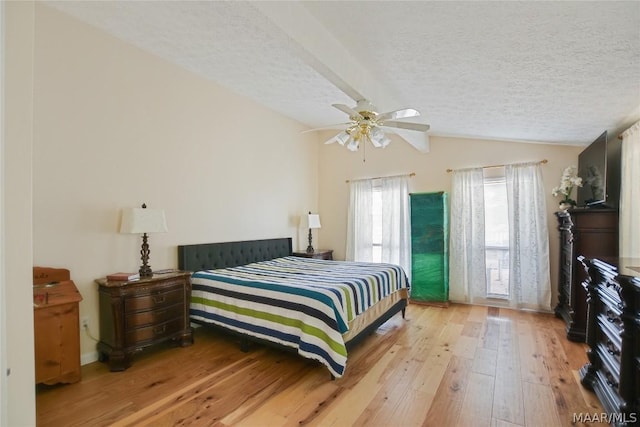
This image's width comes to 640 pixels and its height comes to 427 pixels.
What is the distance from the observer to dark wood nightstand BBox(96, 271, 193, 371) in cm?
277

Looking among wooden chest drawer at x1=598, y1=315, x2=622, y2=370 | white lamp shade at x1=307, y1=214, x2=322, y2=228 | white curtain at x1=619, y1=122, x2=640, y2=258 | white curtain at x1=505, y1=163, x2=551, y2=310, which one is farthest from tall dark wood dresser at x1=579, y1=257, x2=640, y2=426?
white lamp shade at x1=307, y1=214, x2=322, y2=228

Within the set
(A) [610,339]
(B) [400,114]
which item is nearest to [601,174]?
(A) [610,339]

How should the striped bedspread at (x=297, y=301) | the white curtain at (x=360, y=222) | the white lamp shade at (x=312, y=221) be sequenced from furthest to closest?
the white curtain at (x=360, y=222)
the white lamp shade at (x=312, y=221)
the striped bedspread at (x=297, y=301)

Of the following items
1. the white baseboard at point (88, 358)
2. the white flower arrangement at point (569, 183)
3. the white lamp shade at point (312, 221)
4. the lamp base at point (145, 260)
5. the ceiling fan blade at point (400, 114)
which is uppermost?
the ceiling fan blade at point (400, 114)

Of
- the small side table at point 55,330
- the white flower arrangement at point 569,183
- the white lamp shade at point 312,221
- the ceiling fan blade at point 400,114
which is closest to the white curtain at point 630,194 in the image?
the white flower arrangement at point 569,183

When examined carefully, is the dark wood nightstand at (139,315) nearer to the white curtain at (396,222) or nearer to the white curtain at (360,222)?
the white curtain at (360,222)

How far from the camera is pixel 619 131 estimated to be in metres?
3.31

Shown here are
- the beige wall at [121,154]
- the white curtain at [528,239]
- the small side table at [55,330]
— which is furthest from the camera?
the white curtain at [528,239]

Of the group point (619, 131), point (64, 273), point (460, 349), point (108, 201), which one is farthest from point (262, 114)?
point (619, 131)

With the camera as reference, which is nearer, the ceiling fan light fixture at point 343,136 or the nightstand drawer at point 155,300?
the nightstand drawer at point 155,300

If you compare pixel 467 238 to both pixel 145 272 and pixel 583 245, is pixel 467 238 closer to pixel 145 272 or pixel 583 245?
pixel 583 245

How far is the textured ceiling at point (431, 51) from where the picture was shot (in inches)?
70.1

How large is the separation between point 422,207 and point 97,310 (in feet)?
14.7

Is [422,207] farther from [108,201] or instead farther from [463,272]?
[108,201]
